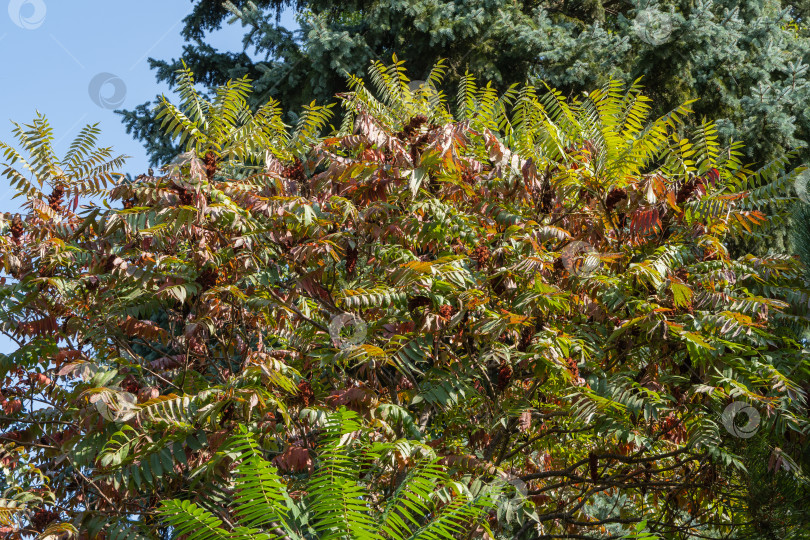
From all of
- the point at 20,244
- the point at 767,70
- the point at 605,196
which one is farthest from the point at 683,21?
the point at 20,244

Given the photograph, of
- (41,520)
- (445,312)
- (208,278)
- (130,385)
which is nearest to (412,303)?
(445,312)

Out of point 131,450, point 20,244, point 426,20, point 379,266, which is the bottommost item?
point 131,450

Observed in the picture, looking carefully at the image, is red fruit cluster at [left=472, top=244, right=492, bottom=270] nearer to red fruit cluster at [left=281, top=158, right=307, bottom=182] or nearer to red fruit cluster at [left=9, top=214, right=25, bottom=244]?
red fruit cluster at [left=281, top=158, right=307, bottom=182]

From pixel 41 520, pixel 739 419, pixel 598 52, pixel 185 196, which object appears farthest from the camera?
pixel 598 52

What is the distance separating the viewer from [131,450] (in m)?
4.06

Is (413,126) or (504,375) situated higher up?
(413,126)

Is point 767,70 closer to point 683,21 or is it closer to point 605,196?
point 683,21

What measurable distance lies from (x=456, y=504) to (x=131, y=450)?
2.12 meters

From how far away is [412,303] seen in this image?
4.19 m

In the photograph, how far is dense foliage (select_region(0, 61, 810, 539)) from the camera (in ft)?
13.0

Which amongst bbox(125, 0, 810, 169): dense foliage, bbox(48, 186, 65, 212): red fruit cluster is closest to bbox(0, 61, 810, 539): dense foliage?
bbox(48, 186, 65, 212): red fruit cluster

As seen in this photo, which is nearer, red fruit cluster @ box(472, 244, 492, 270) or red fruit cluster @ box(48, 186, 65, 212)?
red fruit cluster @ box(472, 244, 492, 270)

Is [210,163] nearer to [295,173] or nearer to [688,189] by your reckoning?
[295,173]

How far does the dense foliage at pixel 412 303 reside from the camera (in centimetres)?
396
